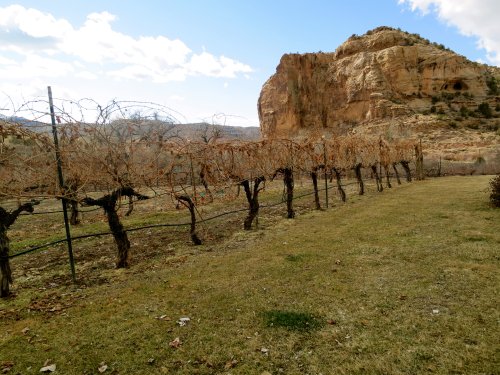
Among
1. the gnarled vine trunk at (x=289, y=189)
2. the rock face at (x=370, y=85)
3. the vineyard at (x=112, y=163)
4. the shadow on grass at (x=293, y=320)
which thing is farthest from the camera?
the rock face at (x=370, y=85)

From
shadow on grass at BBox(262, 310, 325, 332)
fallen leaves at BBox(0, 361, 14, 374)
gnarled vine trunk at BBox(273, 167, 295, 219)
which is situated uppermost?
gnarled vine trunk at BBox(273, 167, 295, 219)

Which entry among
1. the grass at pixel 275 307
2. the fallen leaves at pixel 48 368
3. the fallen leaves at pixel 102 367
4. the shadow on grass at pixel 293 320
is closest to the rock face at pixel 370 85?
the grass at pixel 275 307

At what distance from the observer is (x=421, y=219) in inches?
480

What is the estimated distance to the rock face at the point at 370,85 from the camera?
45188 mm

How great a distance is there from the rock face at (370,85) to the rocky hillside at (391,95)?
0.11m

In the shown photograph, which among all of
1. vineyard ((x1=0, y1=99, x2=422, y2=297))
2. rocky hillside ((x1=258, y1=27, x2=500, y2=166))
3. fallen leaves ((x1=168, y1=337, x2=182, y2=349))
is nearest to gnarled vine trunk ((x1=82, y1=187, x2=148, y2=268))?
vineyard ((x1=0, y1=99, x2=422, y2=297))

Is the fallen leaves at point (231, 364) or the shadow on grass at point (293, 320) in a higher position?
the shadow on grass at point (293, 320)

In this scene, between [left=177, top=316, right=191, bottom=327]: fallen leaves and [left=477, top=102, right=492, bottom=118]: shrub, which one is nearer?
[left=177, top=316, right=191, bottom=327]: fallen leaves

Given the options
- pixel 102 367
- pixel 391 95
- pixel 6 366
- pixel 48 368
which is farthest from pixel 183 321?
pixel 391 95

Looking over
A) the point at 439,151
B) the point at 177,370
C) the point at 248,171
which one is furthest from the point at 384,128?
the point at 177,370

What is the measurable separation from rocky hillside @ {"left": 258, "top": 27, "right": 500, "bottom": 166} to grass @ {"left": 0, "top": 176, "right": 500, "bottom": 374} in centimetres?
2903

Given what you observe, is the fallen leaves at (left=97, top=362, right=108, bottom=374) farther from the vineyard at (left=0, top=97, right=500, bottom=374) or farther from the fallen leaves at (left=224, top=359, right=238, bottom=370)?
the fallen leaves at (left=224, top=359, right=238, bottom=370)

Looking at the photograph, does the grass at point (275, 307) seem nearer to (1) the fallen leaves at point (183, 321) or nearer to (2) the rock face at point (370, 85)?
(1) the fallen leaves at point (183, 321)

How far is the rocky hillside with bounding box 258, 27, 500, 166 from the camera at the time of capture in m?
39.7
